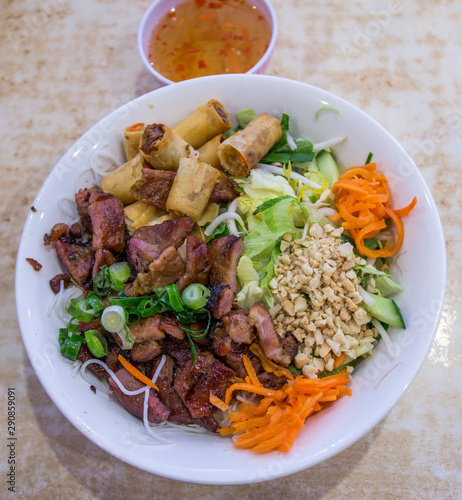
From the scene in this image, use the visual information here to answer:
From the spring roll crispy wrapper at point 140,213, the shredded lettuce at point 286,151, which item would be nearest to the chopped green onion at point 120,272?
the spring roll crispy wrapper at point 140,213

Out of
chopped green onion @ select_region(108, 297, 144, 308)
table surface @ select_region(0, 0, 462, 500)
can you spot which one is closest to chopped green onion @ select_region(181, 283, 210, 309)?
chopped green onion @ select_region(108, 297, 144, 308)

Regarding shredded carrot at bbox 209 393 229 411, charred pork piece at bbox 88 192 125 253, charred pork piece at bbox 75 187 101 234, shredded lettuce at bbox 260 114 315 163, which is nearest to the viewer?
shredded carrot at bbox 209 393 229 411

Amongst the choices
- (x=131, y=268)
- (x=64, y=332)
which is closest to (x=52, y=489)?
(x=64, y=332)

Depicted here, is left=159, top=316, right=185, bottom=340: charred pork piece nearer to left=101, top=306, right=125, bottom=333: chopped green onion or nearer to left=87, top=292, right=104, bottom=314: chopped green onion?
left=101, top=306, right=125, bottom=333: chopped green onion

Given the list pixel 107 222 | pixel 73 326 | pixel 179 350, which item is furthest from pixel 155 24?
pixel 179 350

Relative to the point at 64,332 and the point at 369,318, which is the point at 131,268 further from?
the point at 369,318

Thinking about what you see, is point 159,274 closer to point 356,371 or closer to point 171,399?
point 171,399
